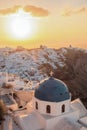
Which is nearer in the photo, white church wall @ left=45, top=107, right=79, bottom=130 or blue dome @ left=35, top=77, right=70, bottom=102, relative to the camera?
white church wall @ left=45, top=107, right=79, bottom=130

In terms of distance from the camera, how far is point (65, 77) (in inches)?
1572

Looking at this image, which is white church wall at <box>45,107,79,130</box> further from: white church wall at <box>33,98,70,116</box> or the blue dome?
the blue dome

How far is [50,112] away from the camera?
1345cm

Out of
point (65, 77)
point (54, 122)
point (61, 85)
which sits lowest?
point (65, 77)

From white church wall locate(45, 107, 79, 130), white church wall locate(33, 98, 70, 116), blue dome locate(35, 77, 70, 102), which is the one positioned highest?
blue dome locate(35, 77, 70, 102)

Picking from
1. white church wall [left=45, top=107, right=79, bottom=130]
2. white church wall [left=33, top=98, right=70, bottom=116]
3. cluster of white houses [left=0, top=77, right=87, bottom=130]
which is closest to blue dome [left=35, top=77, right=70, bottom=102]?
cluster of white houses [left=0, top=77, right=87, bottom=130]

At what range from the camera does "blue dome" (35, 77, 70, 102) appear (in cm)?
1339

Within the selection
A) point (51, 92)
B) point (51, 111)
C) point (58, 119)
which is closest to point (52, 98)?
point (51, 92)

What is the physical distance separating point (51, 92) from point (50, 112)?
0.99 meters

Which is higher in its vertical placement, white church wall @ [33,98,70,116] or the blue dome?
the blue dome

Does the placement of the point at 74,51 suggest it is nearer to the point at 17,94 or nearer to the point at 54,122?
the point at 17,94

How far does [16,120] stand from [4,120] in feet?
2.22

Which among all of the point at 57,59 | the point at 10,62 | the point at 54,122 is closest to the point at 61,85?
the point at 54,122

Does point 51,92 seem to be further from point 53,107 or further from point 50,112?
point 50,112
